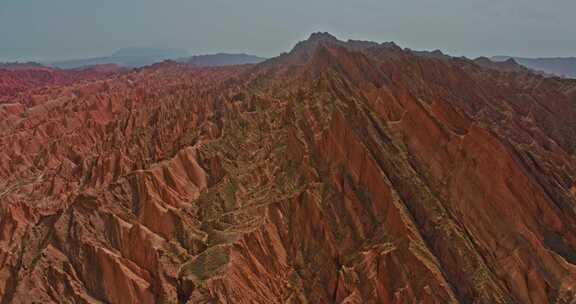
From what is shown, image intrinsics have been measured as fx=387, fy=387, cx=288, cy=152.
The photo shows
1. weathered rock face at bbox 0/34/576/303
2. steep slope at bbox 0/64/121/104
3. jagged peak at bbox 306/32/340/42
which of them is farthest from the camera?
jagged peak at bbox 306/32/340/42

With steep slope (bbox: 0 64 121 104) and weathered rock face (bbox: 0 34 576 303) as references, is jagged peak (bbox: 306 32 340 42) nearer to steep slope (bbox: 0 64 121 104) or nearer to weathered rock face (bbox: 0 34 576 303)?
steep slope (bbox: 0 64 121 104)

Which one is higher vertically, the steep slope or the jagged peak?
the jagged peak

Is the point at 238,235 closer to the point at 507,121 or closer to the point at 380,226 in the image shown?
the point at 380,226

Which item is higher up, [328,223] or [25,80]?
[328,223]

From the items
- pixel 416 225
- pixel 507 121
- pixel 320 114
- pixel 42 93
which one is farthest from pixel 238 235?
pixel 42 93

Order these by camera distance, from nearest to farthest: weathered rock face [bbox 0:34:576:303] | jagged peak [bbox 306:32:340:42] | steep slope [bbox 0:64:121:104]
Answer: weathered rock face [bbox 0:34:576:303], steep slope [bbox 0:64:121:104], jagged peak [bbox 306:32:340:42]

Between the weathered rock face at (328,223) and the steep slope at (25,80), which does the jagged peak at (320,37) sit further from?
the weathered rock face at (328,223)

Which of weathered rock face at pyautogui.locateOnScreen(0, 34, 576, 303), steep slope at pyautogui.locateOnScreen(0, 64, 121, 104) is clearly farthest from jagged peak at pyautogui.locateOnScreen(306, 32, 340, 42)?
weathered rock face at pyautogui.locateOnScreen(0, 34, 576, 303)

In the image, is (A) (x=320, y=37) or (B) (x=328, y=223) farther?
→ (A) (x=320, y=37)

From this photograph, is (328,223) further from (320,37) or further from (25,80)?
(25,80)

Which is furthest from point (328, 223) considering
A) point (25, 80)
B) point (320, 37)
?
point (25, 80)

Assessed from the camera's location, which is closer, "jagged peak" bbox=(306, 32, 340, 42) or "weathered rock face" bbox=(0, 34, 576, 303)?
"weathered rock face" bbox=(0, 34, 576, 303)
